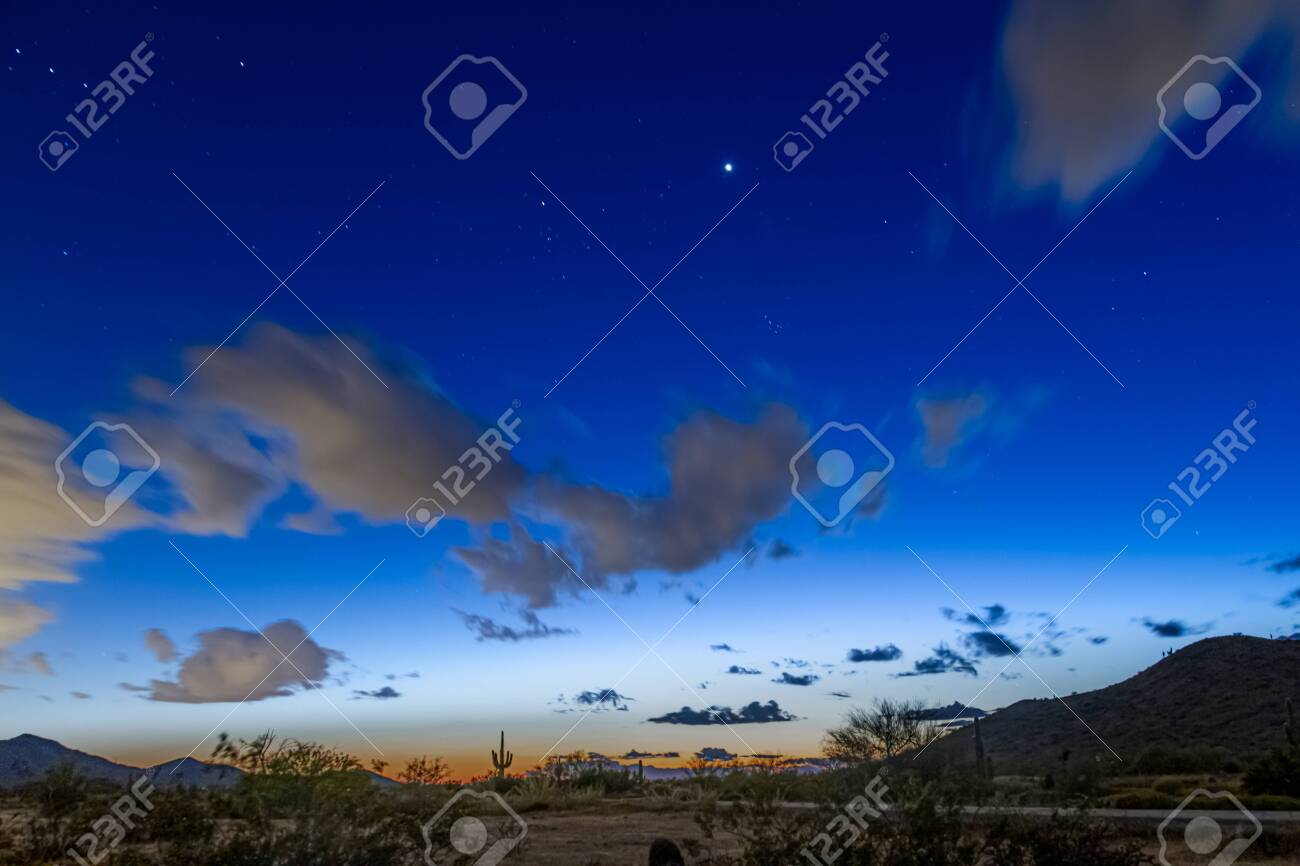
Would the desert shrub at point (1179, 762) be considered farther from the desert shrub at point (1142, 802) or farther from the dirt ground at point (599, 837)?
the dirt ground at point (599, 837)

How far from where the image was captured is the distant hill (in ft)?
196

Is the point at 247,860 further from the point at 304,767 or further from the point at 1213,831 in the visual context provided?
the point at 1213,831

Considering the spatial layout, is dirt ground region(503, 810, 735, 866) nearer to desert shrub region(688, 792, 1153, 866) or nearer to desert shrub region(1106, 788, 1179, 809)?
desert shrub region(688, 792, 1153, 866)

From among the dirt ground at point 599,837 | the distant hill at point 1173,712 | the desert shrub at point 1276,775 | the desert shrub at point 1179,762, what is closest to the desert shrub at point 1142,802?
the desert shrub at point 1276,775

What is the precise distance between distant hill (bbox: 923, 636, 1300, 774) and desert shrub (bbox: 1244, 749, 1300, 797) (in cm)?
2556

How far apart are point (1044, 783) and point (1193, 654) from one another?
54.9m

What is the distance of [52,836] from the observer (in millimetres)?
10758

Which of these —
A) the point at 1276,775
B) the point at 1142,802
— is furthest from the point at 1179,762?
the point at 1142,802

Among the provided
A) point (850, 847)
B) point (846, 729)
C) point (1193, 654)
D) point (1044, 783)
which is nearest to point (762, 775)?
point (850, 847)

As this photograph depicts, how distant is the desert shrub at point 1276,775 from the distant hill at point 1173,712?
25.6m

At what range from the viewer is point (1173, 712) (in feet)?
220

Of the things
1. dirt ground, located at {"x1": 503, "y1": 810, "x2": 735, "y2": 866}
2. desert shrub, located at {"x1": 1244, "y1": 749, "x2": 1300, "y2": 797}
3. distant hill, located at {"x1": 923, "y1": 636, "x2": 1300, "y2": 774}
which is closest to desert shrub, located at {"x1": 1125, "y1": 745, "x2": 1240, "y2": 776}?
distant hill, located at {"x1": 923, "y1": 636, "x2": 1300, "y2": 774}

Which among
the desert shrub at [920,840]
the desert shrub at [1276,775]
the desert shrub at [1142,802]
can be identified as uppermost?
the desert shrub at [1276,775]

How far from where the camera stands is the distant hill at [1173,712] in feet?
196
